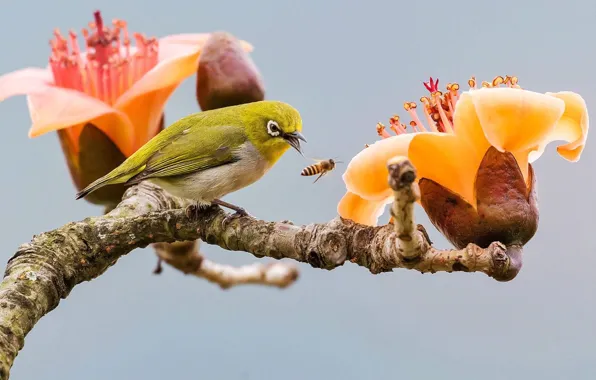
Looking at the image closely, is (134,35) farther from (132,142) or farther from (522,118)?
(522,118)

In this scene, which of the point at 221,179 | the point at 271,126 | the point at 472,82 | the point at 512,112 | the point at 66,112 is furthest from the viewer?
the point at 271,126

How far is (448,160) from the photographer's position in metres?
1.79

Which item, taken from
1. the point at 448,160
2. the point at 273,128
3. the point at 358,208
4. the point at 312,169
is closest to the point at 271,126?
the point at 273,128

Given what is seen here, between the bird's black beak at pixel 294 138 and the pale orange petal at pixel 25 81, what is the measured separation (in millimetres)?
865

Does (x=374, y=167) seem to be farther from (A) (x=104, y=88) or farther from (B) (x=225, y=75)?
(A) (x=104, y=88)

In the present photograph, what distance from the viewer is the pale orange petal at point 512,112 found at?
170 centimetres

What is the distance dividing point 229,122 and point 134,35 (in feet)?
1.68

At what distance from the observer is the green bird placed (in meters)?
2.65

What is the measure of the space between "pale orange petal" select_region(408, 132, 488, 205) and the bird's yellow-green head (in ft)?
3.77

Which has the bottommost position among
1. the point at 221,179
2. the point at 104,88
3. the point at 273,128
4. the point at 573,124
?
the point at 221,179

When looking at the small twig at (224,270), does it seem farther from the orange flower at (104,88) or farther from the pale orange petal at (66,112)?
the pale orange petal at (66,112)

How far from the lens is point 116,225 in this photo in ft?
7.09

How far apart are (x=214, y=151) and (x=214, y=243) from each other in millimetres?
755

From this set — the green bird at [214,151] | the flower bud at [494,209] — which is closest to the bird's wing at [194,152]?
the green bird at [214,151]
